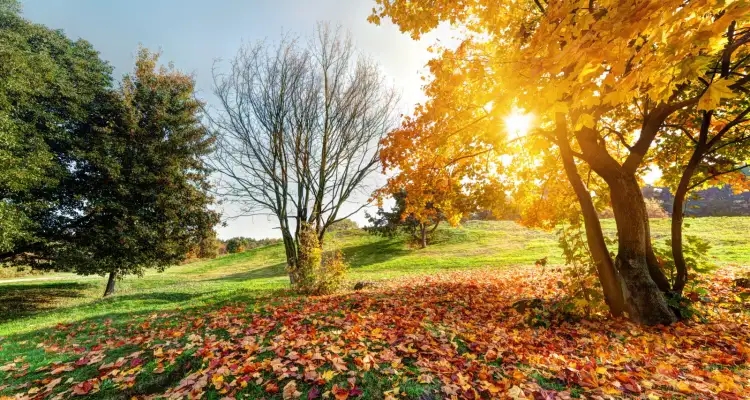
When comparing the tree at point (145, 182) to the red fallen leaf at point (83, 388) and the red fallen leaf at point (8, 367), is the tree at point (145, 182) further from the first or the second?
the red fallen leaf at point (83, 388)

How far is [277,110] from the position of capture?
37.6ft

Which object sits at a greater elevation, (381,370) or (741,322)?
(381,370)

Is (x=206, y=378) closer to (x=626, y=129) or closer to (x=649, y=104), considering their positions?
(x=649, y=104)

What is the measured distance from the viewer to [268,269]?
3033 cm

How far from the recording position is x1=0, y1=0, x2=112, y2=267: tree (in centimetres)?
1082

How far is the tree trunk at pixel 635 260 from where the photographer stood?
6027 mm

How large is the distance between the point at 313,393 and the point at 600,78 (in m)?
4.60

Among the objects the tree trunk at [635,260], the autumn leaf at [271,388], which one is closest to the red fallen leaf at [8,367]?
the autumn leaf at [271,388]

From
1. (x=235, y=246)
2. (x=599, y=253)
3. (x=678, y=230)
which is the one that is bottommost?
(x=599, y=253)

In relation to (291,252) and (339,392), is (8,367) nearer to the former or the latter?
(339,392)

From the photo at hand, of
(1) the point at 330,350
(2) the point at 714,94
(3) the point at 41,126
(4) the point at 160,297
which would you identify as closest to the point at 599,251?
(2) the point at 714,94

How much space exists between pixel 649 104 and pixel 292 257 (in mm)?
11327

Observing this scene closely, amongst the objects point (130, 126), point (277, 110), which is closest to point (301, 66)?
point (277, 110)

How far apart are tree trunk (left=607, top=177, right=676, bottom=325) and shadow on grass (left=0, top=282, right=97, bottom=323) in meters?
18.4
